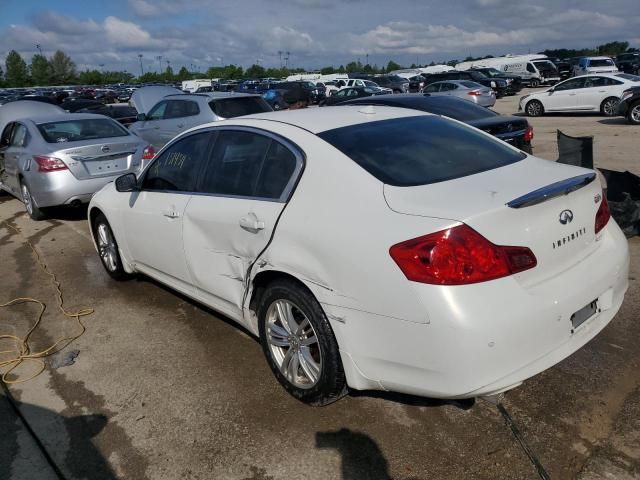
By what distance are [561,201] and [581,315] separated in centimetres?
57

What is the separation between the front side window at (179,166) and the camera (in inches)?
153

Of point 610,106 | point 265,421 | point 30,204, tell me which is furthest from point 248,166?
point 610,106

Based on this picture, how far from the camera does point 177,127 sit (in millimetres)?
10953

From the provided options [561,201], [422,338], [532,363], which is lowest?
[532,363]

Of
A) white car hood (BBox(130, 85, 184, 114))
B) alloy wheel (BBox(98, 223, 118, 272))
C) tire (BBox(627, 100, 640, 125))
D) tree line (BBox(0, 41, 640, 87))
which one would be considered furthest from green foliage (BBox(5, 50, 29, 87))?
alloy wheel (BBox(98, 223, 118, 272))

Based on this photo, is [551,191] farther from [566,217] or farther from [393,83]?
[393,83]

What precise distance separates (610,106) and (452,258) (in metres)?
19.4

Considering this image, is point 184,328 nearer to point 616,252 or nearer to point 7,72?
point 616,252

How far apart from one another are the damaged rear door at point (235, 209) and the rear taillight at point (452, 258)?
0.91 m

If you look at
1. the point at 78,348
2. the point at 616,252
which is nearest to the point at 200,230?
the point at 78,348

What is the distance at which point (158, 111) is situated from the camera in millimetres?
→ 12055

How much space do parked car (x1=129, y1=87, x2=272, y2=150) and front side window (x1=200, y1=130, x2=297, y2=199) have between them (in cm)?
684

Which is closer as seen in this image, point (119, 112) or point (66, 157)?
point (66, 157)

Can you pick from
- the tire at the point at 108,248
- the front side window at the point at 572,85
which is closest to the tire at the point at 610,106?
the front side window at the point at 572,85
